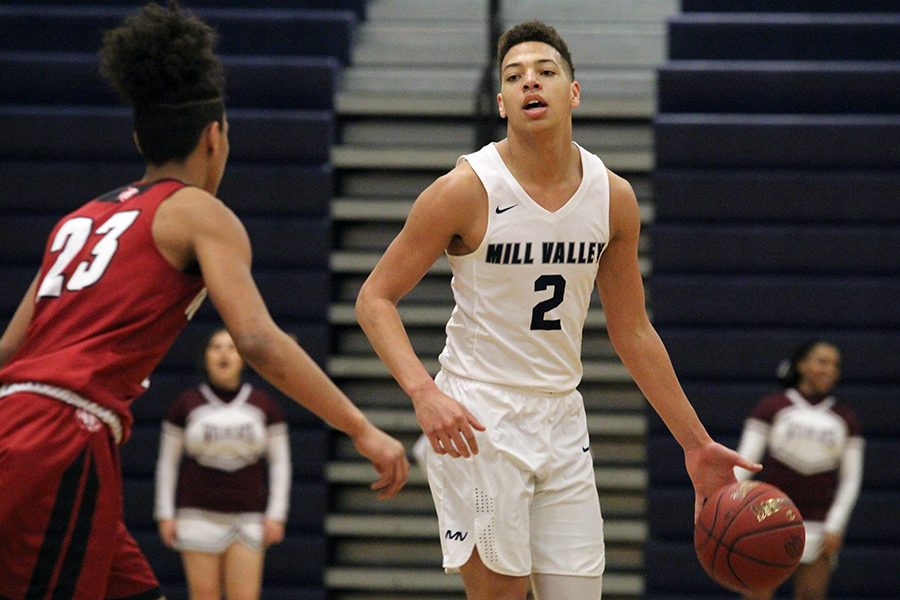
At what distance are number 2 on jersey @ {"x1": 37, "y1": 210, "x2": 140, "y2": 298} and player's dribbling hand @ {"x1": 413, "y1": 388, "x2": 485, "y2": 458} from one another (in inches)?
33.6

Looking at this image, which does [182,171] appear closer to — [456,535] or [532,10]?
[456,535]

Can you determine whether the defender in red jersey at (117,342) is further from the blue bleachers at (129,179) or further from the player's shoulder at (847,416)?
the blue bleachers at (129,179)

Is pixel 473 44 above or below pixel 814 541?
above

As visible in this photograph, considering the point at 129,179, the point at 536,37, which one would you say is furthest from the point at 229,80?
the point at 536,37

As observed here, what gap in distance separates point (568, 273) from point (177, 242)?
3.78 feet

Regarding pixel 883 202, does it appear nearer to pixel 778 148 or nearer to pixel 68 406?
pixel 778 148

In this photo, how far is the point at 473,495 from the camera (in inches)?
158

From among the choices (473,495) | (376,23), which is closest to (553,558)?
(473,495)

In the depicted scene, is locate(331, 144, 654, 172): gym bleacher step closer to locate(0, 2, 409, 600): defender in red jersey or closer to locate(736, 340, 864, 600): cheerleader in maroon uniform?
locate(736, 340, 864, 600): cheerleader in maroon uniform

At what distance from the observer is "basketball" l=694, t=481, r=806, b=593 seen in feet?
13.2

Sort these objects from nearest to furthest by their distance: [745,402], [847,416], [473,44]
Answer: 1. [847,416]
2. [745,402]
3. [473,44]

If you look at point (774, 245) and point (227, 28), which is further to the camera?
point (227, 28)

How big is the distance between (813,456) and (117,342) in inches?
207

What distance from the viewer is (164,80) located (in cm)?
363
